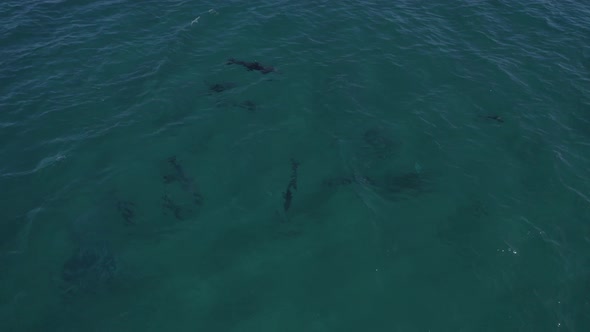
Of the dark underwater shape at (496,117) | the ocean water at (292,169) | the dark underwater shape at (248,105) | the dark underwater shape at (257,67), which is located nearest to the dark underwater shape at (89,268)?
the ocean water at (292,169)

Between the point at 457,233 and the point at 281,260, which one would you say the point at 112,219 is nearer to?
the point at 281,260

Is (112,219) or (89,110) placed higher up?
(89,110)

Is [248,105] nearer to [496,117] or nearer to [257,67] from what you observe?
[257,67]

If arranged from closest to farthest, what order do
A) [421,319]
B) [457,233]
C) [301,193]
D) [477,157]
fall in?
[421,319] < [457,233] < [301,193] < [477,157]

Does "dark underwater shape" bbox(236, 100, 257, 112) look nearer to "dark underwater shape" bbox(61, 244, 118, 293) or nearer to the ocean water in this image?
the ocean water

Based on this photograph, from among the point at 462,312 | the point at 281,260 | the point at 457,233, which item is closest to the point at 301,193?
the point at 281,260

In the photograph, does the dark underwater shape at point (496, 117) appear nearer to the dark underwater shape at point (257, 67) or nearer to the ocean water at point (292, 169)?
the ocean water at point (292, 169)

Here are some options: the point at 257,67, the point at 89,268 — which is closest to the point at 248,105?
the point at 257,67

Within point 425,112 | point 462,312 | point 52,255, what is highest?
point 425,112
